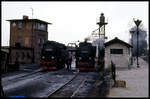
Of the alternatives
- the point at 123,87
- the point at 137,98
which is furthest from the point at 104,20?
the point at 137,98

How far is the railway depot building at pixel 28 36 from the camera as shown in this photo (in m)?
48.5

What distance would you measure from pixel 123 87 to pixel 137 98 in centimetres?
403

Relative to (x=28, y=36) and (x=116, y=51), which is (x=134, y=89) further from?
(x=28, y=36)

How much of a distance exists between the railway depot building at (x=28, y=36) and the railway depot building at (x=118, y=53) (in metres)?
20.4

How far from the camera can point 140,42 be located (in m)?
88.6

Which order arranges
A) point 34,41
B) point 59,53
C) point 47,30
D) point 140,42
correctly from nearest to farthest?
point 59,53
point 34,41
point 47,30
point 140,42

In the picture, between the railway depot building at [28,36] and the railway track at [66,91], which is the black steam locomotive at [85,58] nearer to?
the railway track at [66,91]

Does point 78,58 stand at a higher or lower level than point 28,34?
lower

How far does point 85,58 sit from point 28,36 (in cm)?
2362

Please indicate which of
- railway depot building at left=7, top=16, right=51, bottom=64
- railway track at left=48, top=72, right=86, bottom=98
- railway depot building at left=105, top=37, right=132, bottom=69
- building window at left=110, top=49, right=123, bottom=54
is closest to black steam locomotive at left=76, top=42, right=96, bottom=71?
railway depot building at left=105, top=37, right=132, bottom=69

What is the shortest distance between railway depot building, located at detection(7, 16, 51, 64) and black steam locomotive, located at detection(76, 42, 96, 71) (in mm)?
19635

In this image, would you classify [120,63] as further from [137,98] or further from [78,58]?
[137,98]

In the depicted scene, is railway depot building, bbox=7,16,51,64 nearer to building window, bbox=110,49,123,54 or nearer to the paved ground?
building window, bbox=110,49,123,54

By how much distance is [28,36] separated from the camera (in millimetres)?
50719
